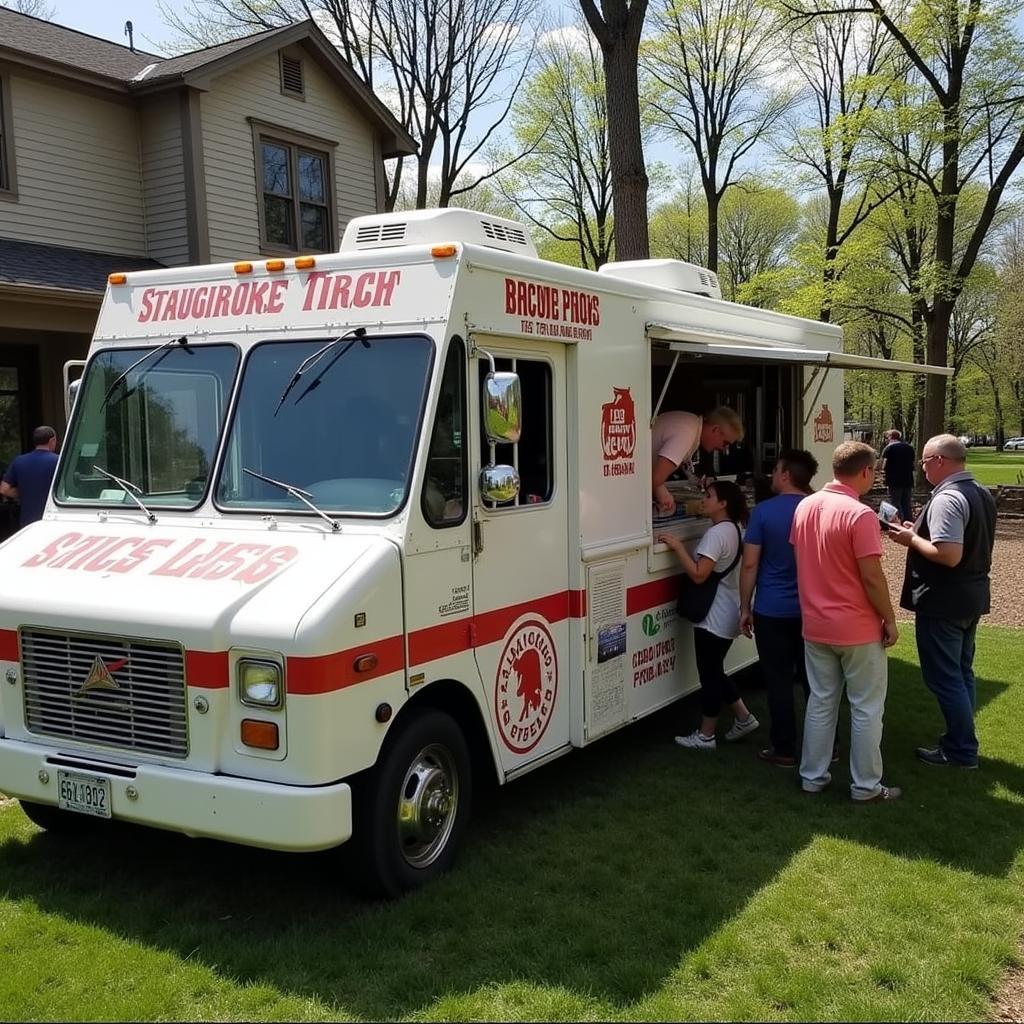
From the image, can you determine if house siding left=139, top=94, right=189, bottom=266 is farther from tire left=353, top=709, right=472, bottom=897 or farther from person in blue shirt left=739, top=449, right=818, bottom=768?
tire left=353, top=709, right=472, bottom=897

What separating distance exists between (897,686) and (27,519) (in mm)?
6829

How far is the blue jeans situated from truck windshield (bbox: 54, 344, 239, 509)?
13.2 feet

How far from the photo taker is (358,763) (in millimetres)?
3859

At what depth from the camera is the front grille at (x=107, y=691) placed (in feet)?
12.8

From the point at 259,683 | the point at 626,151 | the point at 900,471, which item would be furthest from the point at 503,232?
the point at 900,471

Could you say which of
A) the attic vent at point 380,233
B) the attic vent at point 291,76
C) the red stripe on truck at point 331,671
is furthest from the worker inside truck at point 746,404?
the attic vent at point 291,76

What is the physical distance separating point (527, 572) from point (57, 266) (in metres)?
8.98

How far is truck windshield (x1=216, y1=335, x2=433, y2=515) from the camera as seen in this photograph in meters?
4.25

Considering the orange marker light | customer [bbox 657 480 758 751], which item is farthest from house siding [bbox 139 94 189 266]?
the orange marker light

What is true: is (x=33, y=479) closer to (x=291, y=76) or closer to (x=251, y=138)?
(x=251, y=138)

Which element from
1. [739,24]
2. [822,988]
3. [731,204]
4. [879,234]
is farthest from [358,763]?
[731,204]

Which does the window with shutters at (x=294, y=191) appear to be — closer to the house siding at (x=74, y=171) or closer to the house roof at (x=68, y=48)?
the house siding at (x=74, y=171)

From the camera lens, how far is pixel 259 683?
3.75 metres

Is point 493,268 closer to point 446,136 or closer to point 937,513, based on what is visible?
point 937,513
